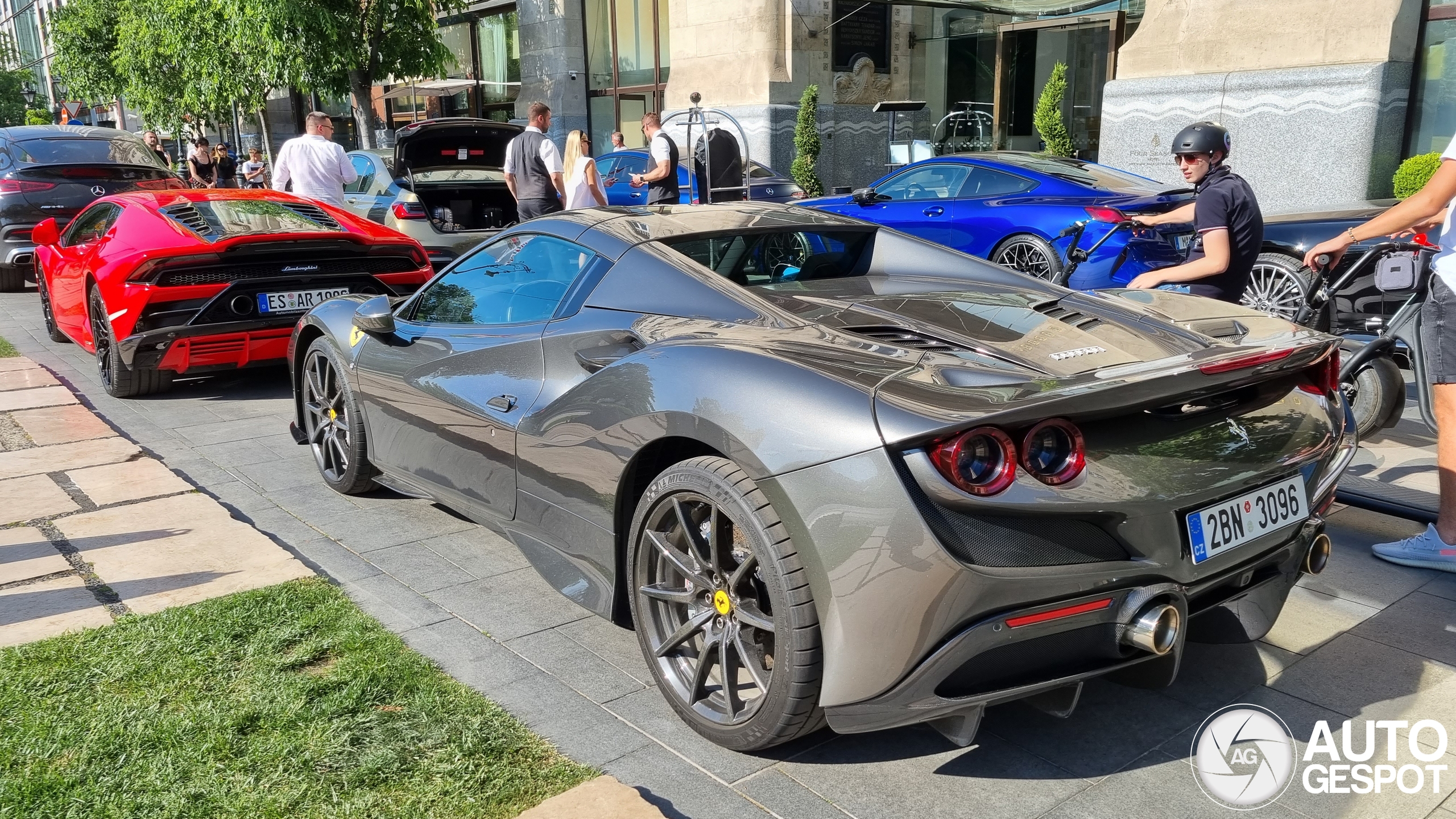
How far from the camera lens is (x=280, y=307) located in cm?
692

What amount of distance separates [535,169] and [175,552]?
6176 millimetres

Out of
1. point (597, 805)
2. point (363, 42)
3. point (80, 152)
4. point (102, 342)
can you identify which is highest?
point (363, 42)

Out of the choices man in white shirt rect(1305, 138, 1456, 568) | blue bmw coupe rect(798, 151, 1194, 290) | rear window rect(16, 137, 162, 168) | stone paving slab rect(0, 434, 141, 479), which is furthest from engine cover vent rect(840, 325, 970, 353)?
rear window rect(16, 137, 162, 168)

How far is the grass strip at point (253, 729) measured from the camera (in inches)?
104

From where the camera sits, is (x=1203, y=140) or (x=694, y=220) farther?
(x=1203, y=140)

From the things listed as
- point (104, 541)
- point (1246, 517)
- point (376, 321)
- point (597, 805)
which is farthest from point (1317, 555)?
point (104, 541)

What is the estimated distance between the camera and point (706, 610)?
297 centimetres

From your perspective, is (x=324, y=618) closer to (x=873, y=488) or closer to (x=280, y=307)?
(x=873, y=488)

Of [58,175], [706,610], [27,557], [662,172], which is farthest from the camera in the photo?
[58,175]

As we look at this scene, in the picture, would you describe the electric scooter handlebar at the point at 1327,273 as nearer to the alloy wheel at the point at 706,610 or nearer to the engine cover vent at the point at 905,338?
the engine cover vent at the point at 905,338

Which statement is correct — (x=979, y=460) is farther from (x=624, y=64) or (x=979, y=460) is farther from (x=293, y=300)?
(x=624, y=64)

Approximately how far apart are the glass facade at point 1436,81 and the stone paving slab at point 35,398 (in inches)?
510

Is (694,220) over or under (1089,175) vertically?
over

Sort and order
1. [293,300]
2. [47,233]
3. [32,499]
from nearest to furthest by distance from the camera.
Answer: [32,499] < [293,300] < [47,233]
